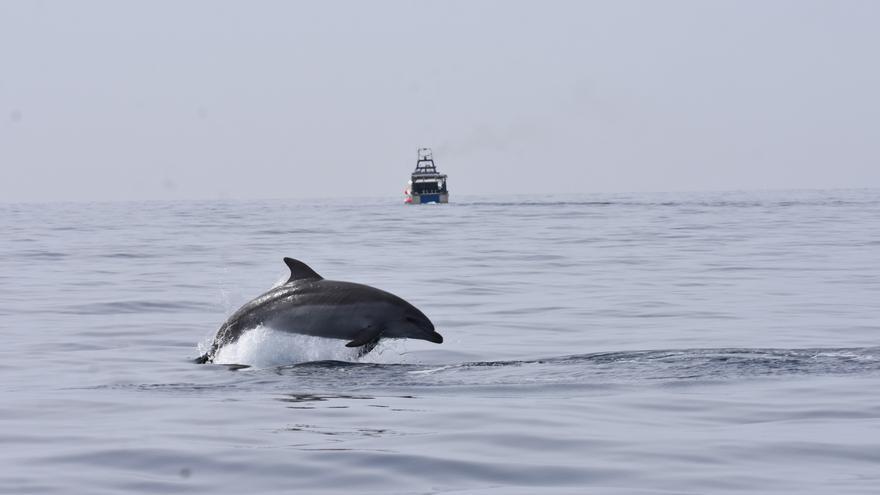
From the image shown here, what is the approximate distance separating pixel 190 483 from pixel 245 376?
203 inches

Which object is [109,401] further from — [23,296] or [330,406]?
[23,296]

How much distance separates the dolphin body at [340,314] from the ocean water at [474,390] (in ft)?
0.87

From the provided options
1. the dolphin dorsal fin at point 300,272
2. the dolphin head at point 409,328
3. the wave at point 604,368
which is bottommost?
the wave at point 604,368

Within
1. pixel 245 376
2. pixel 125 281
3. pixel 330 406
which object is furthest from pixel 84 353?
pixel 125 281

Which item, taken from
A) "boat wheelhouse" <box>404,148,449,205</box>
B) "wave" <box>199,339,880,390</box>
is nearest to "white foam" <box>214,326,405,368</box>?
"wave" <box>199,339,880,390</box>

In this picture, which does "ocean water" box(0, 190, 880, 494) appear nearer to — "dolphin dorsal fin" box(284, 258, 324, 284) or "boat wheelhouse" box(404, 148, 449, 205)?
"dolphin dorsal fin" box(284, 258, 324, 284)

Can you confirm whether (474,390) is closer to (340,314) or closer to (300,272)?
(340,314)

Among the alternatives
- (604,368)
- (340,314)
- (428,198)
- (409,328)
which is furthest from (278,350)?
(428,198)

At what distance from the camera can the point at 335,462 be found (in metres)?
9.05

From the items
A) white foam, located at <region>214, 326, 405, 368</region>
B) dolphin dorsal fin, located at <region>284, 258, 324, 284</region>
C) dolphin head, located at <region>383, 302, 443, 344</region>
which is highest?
dolphin dorsal fin, located at <region>284, 258, 324, 284</region>

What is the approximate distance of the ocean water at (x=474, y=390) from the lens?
8742 millimetres

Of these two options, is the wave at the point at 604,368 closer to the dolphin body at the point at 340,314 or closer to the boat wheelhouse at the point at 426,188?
the dolphin body at the point at 340,314

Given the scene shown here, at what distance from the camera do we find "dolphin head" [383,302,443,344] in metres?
14.3

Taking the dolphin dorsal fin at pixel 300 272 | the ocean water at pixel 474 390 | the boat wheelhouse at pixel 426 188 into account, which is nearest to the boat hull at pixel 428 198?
the boat wheelhouse at pixel 426 188
